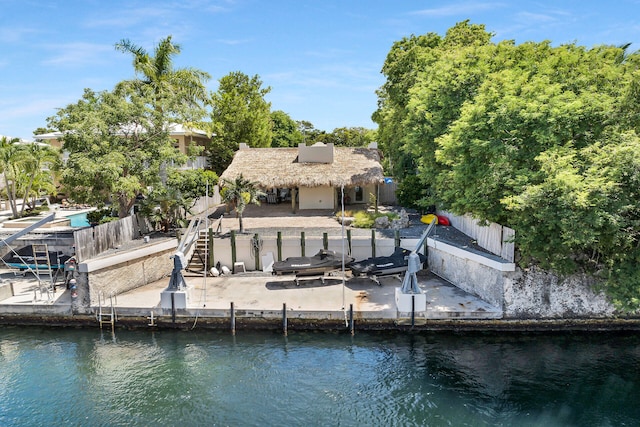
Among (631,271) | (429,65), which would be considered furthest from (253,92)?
(631,271)

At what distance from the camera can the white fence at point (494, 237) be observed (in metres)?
18.0

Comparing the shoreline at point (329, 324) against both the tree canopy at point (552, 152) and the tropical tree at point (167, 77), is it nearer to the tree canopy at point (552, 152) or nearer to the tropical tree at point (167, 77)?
the tree canopy at point (552, 152)

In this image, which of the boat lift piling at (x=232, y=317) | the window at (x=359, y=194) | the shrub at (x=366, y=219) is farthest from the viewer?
the window at (x=359, y=194)

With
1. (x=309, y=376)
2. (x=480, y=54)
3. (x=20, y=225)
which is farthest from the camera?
(x=20, y=225)

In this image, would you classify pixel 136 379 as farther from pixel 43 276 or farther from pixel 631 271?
pixel 631 271

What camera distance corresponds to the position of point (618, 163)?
47.2 ft

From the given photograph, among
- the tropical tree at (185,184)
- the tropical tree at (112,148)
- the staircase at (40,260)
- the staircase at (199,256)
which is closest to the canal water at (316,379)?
the staircase at (40,260)

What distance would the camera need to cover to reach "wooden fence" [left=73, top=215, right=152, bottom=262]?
19.6m

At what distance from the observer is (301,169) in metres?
32.2

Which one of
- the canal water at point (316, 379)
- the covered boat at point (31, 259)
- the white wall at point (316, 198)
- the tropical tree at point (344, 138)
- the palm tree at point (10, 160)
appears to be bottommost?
the canal water at point (316, 379)

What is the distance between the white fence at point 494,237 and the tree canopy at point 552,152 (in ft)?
1.94

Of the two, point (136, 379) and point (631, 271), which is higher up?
point (631, 271)

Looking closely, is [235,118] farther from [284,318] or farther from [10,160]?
[284,318]

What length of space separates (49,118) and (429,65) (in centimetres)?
2164
